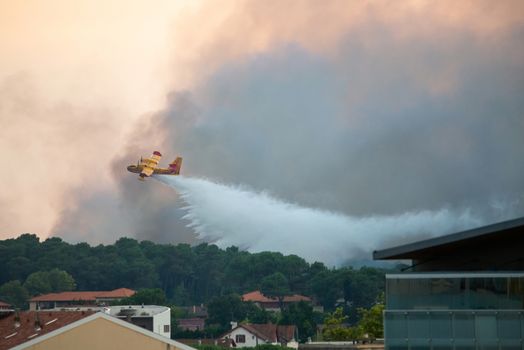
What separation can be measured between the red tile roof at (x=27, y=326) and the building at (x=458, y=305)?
2279cm

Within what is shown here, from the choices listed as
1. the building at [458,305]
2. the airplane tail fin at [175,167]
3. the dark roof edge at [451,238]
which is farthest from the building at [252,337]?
the building at [458,305]

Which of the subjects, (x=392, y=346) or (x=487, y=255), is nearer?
(x=392, y=346)

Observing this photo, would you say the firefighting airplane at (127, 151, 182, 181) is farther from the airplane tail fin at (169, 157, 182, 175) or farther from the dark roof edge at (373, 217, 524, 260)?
the dark roof edge at (373, 217, 524, 260)

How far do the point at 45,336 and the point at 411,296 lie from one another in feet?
58.8

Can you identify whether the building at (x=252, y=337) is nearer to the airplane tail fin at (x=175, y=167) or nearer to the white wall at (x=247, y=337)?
the white wall at (x=247, y=337)

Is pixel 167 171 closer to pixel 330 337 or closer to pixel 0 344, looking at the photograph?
pixel 330 337

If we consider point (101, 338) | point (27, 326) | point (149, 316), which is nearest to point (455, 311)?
point (101, 338)

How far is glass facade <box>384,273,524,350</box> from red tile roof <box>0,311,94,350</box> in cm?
2278

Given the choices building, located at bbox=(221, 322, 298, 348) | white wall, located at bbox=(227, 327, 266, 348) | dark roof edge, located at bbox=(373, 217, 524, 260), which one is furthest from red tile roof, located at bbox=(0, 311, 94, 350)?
building, located at bbox=(221, 322, 298, 348)

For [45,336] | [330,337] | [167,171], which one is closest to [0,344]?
[45,336]

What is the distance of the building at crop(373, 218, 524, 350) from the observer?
4147 cm

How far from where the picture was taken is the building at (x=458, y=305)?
41.5 metres

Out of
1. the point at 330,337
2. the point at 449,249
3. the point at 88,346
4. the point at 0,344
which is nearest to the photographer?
the point at 449,249

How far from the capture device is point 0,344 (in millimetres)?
62531
